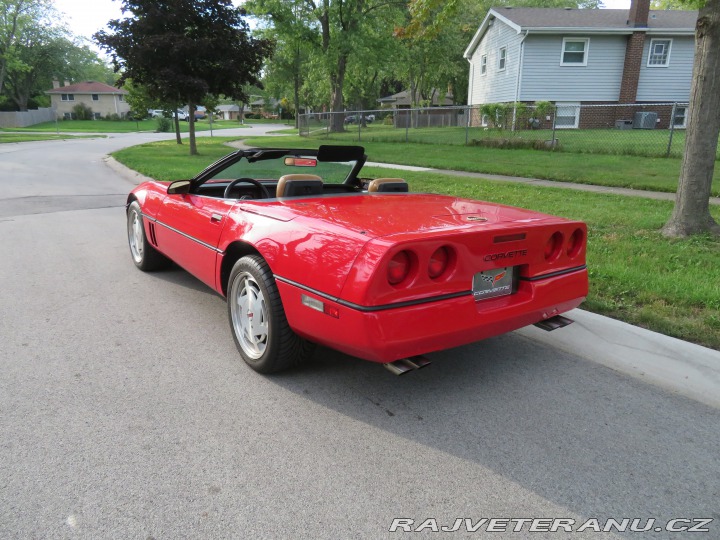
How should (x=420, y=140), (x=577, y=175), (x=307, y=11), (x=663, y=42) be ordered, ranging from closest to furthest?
(x=577, y=175)
(x=420, y=140)
(x=663, y=42)
(x=307, y=11)

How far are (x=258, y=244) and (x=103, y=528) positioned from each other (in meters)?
1.69

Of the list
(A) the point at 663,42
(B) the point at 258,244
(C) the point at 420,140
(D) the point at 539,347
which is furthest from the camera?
(A) the point at 663,42

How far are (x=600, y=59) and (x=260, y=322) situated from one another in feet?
87.2

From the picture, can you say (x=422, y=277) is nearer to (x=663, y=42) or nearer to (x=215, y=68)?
(x=215, y=68)

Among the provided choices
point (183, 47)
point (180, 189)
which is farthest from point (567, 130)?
point (180, 189)

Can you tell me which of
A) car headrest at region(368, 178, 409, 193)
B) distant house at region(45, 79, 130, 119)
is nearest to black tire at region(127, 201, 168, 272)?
car headrest at region(368, 178, 409, 193)

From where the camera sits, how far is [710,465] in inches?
98.7

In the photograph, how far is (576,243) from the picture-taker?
11.2 ft

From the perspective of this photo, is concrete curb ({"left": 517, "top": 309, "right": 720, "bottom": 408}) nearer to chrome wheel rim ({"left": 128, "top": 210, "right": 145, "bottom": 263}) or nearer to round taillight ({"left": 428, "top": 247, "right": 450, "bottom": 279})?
round taillight ({"left": 428, "top": 247, "right": 450, "bottom": 279})

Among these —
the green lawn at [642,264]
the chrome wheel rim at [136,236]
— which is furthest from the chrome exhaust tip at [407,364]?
the chrome wheel rim at [136,236]

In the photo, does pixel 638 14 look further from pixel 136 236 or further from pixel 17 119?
pixel 17 119

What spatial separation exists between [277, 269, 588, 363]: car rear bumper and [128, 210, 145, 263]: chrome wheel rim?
3.04m

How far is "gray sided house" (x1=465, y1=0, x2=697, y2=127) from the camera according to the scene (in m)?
24.3

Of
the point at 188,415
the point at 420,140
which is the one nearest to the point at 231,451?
the point at 188,415
